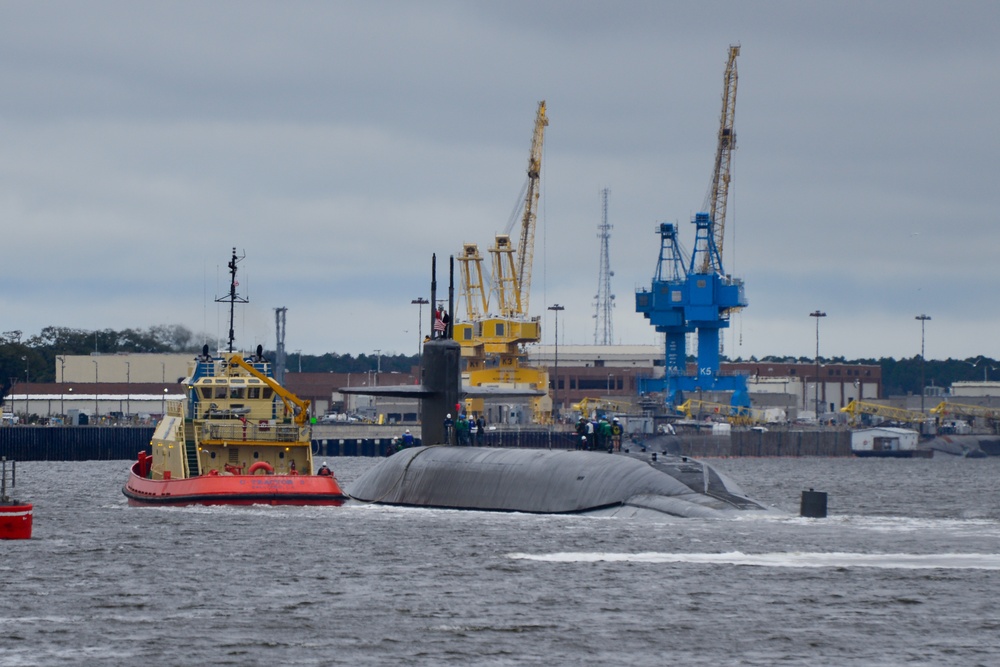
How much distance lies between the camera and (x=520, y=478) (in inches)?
1608

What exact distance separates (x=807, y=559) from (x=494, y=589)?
22.6ft

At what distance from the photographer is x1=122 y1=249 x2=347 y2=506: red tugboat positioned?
42.5 metres

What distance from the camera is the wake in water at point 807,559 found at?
29328 mm

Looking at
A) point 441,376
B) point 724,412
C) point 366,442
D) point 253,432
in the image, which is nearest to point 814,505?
point 441,376

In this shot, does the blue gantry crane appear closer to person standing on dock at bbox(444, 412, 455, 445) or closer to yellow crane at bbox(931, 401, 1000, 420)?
yellow crane at bbox(931, 401, 1000, 420)

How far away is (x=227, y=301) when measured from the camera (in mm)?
46188

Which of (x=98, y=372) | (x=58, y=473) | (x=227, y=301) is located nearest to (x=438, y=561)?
(x=227, y=301)

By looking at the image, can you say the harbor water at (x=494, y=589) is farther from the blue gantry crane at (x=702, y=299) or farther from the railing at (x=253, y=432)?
the blue gantry crane at (x=702, y=299)

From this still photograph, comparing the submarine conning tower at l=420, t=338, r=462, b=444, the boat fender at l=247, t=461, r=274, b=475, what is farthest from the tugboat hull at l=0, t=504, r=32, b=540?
the submarine conning tower at l=420, t=338, r=462, b=444

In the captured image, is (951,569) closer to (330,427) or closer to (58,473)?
(58,473)

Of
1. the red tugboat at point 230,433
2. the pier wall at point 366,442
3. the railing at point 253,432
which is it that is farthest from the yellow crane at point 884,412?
the railing at point 253,432

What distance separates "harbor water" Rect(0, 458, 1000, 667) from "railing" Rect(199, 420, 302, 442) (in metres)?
2.04

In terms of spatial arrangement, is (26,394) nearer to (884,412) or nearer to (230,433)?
(884,412)

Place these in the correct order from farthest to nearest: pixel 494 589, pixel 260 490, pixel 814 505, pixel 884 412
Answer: pixel 884 412
pixel 260 490
pixel 814 505
pixel 494 589
